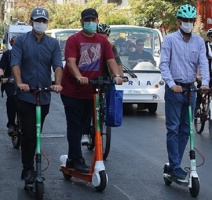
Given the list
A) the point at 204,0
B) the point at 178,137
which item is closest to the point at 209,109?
the point at 178,137

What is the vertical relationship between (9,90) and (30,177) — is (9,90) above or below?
above

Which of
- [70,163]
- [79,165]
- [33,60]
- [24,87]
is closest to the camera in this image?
[24,87]

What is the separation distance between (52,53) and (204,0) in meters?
43.0

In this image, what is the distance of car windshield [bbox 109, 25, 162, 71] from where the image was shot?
1848 cm

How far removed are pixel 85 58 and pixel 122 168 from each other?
6.94 feet

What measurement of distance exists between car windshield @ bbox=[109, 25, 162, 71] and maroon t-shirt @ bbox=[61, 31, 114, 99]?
9417mm

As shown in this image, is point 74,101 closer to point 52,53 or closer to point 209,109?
point 52,53

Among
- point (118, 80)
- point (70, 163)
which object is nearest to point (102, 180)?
point (70, 163)

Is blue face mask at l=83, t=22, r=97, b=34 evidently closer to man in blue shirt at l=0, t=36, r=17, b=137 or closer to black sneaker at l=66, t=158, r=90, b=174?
black sneaker at l=66, t=158, r=90, b=174

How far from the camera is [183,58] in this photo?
8.65 metres

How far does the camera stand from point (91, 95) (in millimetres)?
8891

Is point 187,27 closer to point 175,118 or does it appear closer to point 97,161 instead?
point 175,118

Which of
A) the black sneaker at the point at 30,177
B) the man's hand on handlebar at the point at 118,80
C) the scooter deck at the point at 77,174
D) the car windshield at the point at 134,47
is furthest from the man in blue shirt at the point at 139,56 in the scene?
the black sneaker at the point at 30,177

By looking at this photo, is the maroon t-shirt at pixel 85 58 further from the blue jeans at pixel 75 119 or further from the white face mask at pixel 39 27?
the white face mask at pixel 39 27
